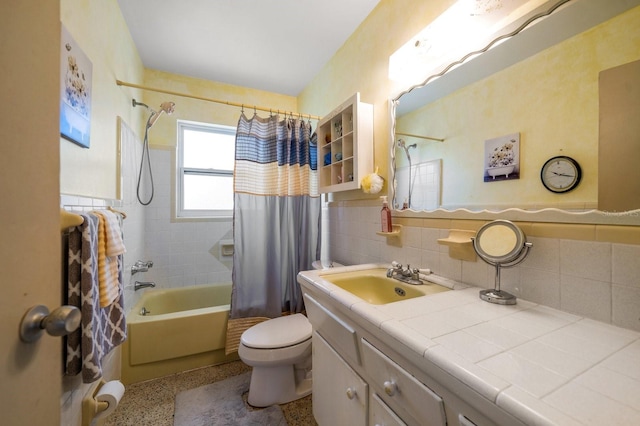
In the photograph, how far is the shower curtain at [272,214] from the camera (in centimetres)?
185

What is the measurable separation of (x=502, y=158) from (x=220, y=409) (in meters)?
1.94

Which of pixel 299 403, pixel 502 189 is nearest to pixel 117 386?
pixel 299 403

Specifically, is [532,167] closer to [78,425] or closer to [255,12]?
[255,12]

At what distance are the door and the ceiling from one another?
1.49 m

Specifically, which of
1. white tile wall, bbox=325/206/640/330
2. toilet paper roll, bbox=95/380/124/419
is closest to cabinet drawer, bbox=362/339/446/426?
white tile wall, bbox=325/206/640/330

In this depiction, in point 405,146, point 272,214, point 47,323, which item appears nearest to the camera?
point 47,323

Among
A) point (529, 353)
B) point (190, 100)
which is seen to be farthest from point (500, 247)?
point (190, 100)

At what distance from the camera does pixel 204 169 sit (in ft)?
8.64

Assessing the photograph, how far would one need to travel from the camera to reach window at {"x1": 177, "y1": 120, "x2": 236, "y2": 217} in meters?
2.53

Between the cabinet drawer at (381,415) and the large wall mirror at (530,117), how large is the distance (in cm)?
74

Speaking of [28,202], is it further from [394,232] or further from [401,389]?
[394,232]

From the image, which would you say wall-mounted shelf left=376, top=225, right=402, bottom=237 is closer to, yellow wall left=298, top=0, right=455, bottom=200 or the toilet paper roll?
yellow wall left=298, top=0, right=455, bottom=200

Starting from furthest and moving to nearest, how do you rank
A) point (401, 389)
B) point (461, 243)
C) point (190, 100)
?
point (190, 100)
point (461, 243)
point (401, 389)

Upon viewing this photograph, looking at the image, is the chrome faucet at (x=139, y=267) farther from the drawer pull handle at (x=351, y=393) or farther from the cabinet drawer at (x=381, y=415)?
the cabinet drawer at (x=381, y=415)
